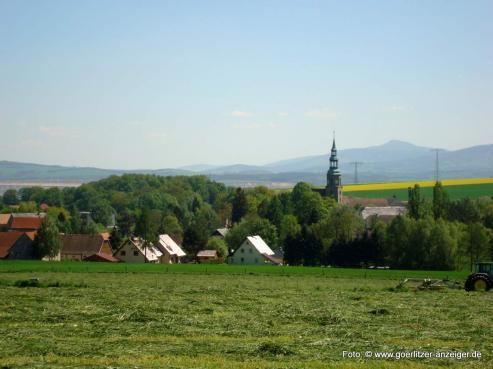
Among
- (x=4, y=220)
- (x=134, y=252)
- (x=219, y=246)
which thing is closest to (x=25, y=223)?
(x=4, y=220)

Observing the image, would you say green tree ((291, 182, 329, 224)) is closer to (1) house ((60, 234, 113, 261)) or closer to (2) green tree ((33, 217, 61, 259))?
(1) house ((60, 234, 113, 261))

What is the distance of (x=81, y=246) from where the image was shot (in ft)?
306

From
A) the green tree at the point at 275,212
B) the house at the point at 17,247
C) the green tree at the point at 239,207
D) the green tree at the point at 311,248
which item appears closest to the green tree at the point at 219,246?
the green tree at the point at 311,248

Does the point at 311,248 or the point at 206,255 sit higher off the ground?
the point at 311,248

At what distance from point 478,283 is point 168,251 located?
208 feet

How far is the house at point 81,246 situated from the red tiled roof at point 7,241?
6.25 m

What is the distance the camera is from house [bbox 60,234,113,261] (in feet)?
302

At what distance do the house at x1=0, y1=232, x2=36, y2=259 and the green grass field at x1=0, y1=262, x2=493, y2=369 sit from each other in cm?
5501

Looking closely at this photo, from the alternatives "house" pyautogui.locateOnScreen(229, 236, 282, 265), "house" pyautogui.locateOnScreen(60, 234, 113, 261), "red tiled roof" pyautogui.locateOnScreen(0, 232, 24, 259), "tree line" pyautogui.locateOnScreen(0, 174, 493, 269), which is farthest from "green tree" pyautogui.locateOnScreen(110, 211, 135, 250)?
"house" pyautogui.locateOnScreen(229, 236, 282, 265)

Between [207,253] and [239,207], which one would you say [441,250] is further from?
[239,207]

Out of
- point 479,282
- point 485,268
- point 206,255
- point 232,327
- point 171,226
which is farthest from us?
point 171,226

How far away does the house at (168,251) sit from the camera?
94250 mm

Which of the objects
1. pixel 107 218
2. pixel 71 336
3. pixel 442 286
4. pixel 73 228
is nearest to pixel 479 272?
pixel 442 286

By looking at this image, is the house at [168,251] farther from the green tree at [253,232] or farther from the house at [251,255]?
the house at [251,255]
